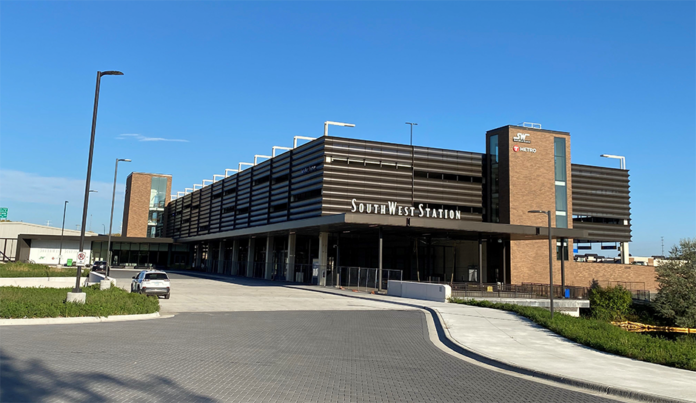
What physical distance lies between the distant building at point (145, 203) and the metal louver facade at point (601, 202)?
248 ft

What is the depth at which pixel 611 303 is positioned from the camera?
42938mm

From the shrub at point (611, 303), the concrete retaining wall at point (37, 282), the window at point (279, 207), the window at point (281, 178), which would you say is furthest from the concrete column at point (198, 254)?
the shrub at point (611, 303)

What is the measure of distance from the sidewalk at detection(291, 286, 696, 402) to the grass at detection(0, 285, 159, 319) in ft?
41.1

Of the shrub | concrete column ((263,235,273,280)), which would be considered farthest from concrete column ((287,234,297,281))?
the shrub

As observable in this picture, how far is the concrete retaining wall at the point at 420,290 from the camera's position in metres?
33.7

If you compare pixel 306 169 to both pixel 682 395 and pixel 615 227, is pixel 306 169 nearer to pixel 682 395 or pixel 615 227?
pixel 615 227

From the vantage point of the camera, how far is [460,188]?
55344 mm

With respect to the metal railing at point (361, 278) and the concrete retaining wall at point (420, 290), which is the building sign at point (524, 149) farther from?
the concrete retaining wall at point (420, 290)

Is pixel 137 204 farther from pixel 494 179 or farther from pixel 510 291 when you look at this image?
pixel 510 291

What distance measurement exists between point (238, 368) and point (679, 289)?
4332 centimetres

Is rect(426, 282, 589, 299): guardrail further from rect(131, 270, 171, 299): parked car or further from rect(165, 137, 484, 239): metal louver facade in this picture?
rect(131, 270, 171, 299): parked car

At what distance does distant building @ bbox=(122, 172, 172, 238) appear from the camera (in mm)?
101812

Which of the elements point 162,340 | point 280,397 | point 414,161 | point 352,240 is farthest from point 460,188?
point 280,397

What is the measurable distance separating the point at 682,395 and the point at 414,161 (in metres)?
44.1
